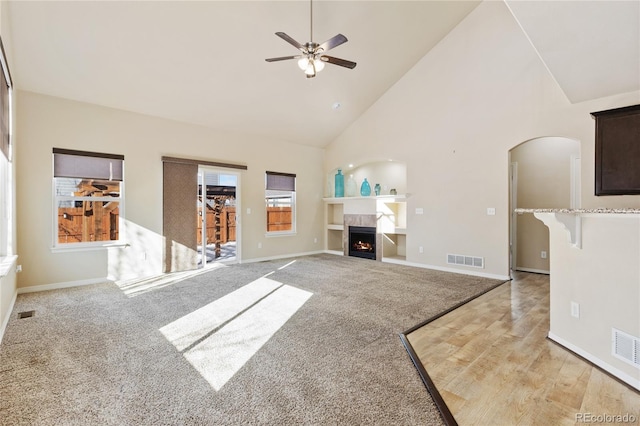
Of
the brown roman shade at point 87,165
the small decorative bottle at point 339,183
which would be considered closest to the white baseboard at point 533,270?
the small decorative bottle at point 339,183

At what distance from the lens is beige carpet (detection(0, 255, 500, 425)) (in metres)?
1.72

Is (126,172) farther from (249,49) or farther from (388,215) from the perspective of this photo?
(388,215)

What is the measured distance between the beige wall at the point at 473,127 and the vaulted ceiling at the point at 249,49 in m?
0.39

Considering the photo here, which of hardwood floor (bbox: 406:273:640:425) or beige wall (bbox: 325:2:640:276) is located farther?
beige wall (bbox: 325:2:640:276)

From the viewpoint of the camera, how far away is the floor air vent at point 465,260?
5.34 meters

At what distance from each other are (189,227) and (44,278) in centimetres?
221

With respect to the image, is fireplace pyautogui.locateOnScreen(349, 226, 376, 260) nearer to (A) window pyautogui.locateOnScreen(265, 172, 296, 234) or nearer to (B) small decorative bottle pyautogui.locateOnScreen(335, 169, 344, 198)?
(B) small decorative bottle pyautogui.locateOnScreen(335, 169, 344, 198)

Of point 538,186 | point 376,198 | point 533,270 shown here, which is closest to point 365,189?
point 376,198

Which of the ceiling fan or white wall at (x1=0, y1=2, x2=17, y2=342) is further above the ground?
the ceiling fan

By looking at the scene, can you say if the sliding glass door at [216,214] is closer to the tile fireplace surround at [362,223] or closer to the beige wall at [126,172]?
the beige wall at [126,172]

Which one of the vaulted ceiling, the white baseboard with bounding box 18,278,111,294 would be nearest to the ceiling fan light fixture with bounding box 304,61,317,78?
the vaulted ceiling

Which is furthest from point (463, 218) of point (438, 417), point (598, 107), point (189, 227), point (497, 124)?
point (189, 227)

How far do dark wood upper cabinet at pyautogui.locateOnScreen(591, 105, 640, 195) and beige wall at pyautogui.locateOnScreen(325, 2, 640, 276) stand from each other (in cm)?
62

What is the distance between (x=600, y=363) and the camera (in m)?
2.16
